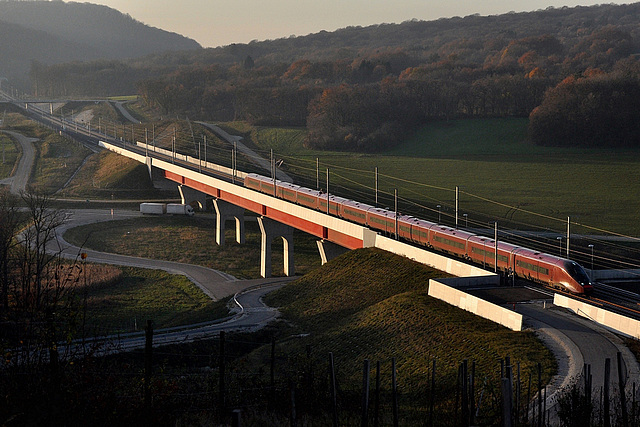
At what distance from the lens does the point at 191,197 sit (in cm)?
11250

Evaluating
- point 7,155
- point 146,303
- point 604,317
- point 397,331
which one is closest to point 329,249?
point 146,303

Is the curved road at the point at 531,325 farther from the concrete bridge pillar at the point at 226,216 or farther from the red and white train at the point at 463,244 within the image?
the concrete bridge pillar at the point at 226,216

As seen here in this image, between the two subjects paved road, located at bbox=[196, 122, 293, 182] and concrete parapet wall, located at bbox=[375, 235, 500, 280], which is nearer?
concrete parapet wall, located at bbox=[375, 235, 500, 280]

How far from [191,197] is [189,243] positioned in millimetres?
20368

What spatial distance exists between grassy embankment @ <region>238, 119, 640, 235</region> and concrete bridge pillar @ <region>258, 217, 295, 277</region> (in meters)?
16.8

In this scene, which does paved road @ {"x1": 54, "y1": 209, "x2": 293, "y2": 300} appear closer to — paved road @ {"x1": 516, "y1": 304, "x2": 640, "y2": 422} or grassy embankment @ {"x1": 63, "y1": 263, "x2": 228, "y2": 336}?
grassy embankment @ {"x1": 63, "y1": 263, "x2": 228, "y2": 336}

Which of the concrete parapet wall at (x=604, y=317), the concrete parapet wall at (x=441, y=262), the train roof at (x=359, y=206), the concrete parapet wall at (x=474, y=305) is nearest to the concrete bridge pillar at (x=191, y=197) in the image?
the train roof at (x=359, y=206)

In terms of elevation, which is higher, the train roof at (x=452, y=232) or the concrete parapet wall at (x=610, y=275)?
the train roof at (x=452, y=232)

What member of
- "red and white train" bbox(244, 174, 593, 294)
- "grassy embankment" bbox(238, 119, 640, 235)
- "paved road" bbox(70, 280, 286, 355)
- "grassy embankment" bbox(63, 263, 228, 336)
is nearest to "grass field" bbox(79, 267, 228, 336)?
"grassy embankment" bbox(63, 263, 228, 336)

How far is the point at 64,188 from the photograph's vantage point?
126250 mm

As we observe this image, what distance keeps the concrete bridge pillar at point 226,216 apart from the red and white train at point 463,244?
1190cm

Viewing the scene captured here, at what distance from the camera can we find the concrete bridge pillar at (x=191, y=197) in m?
112

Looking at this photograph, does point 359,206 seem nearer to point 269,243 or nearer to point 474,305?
point 269,243

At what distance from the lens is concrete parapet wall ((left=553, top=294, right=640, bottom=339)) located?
110ft
